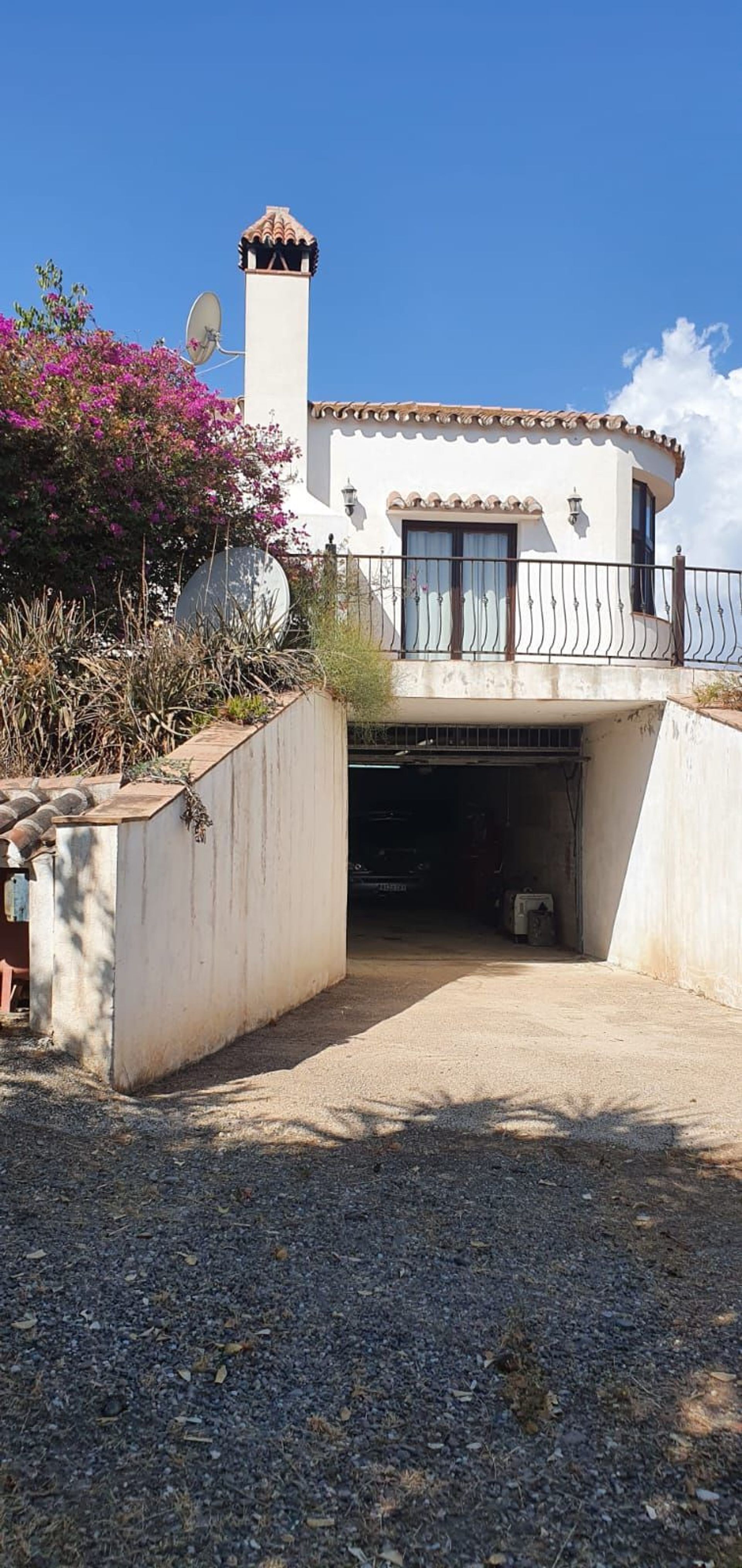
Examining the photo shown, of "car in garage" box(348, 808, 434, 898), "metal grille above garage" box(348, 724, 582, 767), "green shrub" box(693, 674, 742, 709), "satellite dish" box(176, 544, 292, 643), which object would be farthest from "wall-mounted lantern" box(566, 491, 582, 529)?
"car in garage" box(348, 808, 434, 898)

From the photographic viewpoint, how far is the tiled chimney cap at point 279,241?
491 inches

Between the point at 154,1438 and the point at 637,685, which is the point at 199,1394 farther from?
the point at 637,685

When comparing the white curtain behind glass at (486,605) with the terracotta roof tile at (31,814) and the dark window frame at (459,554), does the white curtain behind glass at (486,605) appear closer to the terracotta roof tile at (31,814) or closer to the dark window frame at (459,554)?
the dark window frame at (459,554)

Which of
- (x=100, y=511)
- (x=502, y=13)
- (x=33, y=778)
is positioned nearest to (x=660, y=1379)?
(x=33, y=778)

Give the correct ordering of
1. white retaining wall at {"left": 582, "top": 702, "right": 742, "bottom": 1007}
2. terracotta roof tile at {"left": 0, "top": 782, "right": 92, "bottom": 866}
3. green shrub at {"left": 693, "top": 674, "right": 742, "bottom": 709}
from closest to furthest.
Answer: terracotta roof tile at {"left": 0, "top": 782, "right": 92, "bottom": 866} < white retaining wall at {"left": 582, "top": 702, "right": 742, "bottom": 1007} < green shrub at {"left": 693, "top": 674, "right": 742, "bottom": 709}

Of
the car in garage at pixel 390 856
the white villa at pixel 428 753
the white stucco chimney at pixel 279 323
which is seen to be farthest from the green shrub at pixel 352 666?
the car in garage at pixel 390 856

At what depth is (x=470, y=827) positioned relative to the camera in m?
17.3

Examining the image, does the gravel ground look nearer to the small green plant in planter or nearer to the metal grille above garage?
the small green plant in planter

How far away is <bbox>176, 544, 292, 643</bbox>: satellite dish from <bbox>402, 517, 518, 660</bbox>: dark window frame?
117 inches

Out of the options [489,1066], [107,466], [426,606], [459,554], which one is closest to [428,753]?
[426,606]

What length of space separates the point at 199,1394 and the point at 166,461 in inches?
274

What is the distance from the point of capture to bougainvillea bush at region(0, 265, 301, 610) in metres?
7.59

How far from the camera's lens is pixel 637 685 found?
9.35 meters

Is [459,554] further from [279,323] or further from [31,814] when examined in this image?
[31,814]
